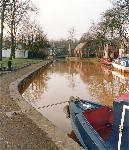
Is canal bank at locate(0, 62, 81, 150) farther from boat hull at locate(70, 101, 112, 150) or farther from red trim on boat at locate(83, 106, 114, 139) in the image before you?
red trim on boat at locate(83, 106, 114, 139)

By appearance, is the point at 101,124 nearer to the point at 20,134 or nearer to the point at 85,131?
the point at 85,131

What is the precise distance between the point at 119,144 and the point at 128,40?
59181mm

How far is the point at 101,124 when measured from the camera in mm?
11578

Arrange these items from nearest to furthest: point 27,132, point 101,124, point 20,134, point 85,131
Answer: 1. point 85,131
2. point 20,134
3. point 27,132
4. point 101,124

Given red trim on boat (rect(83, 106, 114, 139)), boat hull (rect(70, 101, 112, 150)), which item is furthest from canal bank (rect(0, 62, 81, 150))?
red trim on boat (rect(83, 106, 114, 139))

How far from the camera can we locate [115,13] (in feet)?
197

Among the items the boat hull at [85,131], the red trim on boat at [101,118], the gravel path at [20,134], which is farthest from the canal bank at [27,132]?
the red trim on boat at [101,118]

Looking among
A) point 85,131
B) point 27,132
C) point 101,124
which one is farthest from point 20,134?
point 101,124

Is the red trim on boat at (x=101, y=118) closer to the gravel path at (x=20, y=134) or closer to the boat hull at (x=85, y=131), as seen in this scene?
the boat hull at (x=85, y=131)

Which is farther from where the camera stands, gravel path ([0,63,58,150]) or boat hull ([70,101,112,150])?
gravel path ([0,63,58,150])

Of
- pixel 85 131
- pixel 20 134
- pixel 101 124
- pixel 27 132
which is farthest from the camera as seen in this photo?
pixel 101 124

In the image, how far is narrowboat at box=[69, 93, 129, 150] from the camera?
24.4ft

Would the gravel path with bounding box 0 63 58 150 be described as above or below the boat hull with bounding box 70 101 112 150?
below

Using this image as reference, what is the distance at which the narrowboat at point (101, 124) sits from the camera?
7.44 meters
